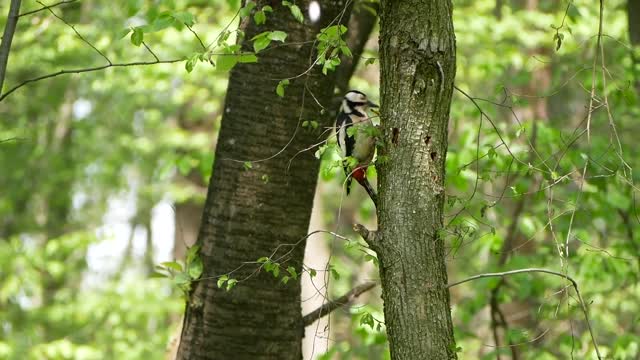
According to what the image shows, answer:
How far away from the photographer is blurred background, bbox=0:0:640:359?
3.48 metres

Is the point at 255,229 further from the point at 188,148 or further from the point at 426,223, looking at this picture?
the point at 188,148

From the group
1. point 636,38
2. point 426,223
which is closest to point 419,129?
point 426,223

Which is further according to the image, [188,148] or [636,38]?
[188,148]

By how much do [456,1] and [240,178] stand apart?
607 cm

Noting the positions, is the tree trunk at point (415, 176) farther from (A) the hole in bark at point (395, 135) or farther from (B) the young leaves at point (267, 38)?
(B) the young leaves at point (267, 38)

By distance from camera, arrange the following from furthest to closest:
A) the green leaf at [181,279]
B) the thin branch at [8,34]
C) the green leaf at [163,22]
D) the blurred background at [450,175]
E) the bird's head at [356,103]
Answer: the bird's head at [356,103]
the blurred background at [450,175]
the green leaf at [181,279]
the green leaf at [163,22]
the thin branch at [8,34]

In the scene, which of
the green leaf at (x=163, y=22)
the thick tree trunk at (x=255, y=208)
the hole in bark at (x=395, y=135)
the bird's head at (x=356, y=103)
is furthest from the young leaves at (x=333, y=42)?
the bird's head at (x=356, y=103)

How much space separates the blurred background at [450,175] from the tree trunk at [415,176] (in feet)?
0.34

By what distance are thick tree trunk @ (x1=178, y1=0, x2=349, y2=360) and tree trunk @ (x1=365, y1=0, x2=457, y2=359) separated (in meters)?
1.02

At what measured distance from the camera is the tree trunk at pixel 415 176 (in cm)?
208

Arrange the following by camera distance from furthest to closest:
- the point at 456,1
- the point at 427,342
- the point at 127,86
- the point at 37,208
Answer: the point at 37,208
the point at 127,86
the point at 456,1
the point at 427,342

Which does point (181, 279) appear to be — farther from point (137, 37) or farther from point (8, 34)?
point (8, 34)

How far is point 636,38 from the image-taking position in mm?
5582

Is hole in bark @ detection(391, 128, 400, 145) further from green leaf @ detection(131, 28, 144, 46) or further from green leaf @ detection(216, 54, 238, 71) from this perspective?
green leaf @ detection(131, 28, 144, 46)
